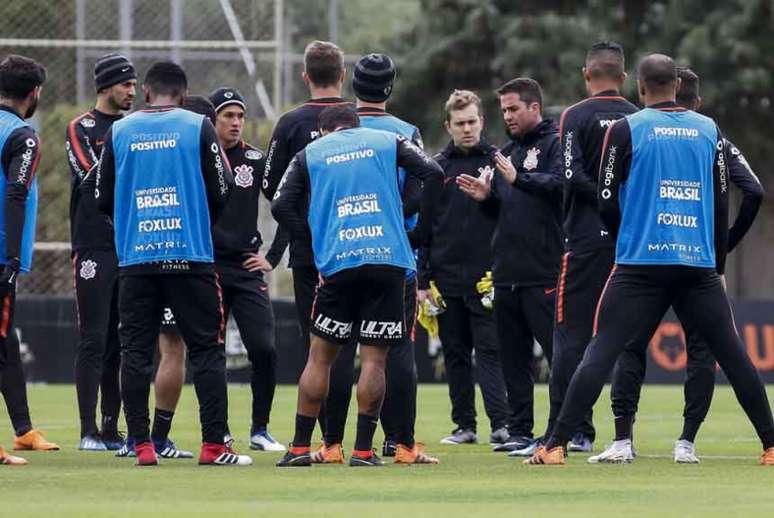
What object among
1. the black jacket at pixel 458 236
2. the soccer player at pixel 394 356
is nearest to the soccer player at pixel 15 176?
the soccer player at pixel 394 356

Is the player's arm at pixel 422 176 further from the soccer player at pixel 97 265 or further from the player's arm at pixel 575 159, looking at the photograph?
the soccer player at pixel 97 265

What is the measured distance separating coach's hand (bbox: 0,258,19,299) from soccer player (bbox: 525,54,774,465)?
314cm

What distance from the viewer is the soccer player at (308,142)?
11.3 m

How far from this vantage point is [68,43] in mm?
20578

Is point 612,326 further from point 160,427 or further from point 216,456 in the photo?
point 160,427

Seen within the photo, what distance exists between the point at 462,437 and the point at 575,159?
279 cm

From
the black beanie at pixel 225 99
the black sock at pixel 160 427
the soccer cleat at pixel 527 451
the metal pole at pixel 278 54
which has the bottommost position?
the soccer cleat at pixel 527 451

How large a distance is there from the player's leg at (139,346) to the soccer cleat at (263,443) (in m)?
1.65

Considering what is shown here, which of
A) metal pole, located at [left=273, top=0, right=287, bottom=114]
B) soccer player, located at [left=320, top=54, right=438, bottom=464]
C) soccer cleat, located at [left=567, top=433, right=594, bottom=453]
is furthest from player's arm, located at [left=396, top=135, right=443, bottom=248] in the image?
metal pole, located at [left=273, top=0, right=287, bottom=114]

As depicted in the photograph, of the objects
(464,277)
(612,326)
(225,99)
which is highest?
(225,99)

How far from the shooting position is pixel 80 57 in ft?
68.3

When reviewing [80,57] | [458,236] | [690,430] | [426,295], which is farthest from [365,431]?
[80,57]

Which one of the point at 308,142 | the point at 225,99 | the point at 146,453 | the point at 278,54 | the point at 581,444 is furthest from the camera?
the point at 278,54

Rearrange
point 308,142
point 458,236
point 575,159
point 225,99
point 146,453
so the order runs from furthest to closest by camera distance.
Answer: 1. point 458,236
2. point 225,99
3. point 308,142
4. point 575,159
5. point 146,453
